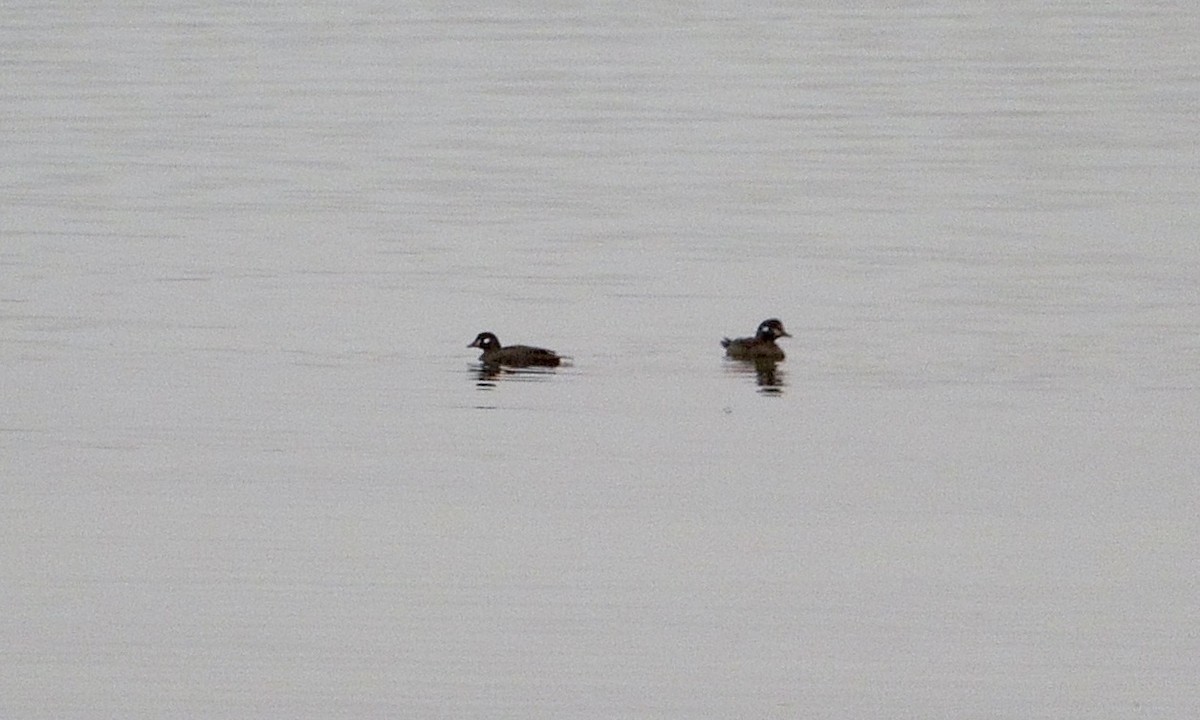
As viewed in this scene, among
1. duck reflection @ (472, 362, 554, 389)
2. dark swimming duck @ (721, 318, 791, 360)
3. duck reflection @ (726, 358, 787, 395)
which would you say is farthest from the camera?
dark swimming duck @ (721, 318, 791, 360)

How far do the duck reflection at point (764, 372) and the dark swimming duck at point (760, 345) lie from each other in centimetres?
4

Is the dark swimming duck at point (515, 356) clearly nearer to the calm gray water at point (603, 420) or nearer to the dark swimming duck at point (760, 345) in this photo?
the calm gray water at point (603, 420)

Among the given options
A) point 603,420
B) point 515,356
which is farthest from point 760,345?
point 603,420

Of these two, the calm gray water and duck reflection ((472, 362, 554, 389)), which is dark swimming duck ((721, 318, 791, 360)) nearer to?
the calm gray water

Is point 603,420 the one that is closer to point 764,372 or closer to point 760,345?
point 764,372

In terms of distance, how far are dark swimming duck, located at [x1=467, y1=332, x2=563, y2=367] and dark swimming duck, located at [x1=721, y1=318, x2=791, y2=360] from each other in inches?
40.2

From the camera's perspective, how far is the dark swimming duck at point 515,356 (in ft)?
60.6

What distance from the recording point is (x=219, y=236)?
84.7ft

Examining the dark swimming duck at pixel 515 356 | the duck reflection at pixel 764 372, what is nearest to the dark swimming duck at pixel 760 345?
the duck reflection at pixel 764 372

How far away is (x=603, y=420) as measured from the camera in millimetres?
16672

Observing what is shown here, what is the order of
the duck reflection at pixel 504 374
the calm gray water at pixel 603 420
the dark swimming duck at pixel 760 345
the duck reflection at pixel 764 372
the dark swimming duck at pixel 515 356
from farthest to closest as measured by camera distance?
the dark swimming duck at pixel 760 345, the dark swimming duck at pixel 515 356, the duck reflection at pixel 504 374, the duck reflection at pixel 764 372, the calm gray water at pixel 603 420

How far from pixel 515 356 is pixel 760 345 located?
4.72 ft

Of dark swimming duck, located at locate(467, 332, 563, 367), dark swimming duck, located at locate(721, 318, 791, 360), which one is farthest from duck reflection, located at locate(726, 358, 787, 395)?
dark swimming duck, located at locate(467, 332, 563, 367)

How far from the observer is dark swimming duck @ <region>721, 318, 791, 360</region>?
18.6m
